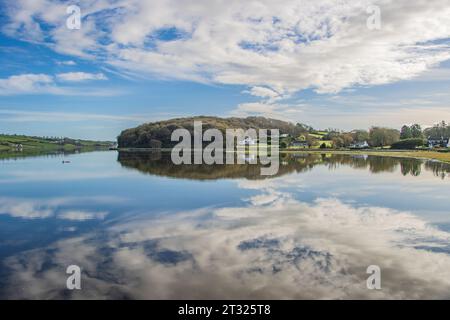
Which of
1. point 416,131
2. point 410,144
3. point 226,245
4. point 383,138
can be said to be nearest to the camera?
point 226,245

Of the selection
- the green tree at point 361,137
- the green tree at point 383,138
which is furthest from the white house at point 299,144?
the green tree at point 383,138

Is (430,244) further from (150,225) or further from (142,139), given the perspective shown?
(142,139)

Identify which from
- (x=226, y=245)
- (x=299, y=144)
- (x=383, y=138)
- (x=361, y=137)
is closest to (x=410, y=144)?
(x=383, y=138)

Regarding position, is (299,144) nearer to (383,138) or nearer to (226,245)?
(383,138)

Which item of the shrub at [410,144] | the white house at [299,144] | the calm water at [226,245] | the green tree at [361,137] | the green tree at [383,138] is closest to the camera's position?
the calm water at [226,245]

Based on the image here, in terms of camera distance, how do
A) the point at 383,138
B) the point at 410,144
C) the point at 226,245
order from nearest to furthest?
the point at 226,245
the point at 410,144
the point at 383,138

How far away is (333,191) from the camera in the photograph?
25.5 m

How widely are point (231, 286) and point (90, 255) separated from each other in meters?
4.97

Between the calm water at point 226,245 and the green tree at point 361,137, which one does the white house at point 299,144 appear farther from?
the calm water at point 226,245

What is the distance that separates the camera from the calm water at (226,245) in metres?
9.06

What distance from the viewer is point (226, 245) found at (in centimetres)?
1258

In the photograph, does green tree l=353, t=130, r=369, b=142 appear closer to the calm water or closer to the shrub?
the shrub

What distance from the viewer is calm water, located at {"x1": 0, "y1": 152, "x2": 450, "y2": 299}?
357 inches

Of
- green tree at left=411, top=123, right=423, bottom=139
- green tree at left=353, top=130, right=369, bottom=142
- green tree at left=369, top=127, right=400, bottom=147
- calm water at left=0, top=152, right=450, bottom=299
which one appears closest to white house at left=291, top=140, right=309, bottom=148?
green tree at left=353, top=130, right=369, bottom=142
